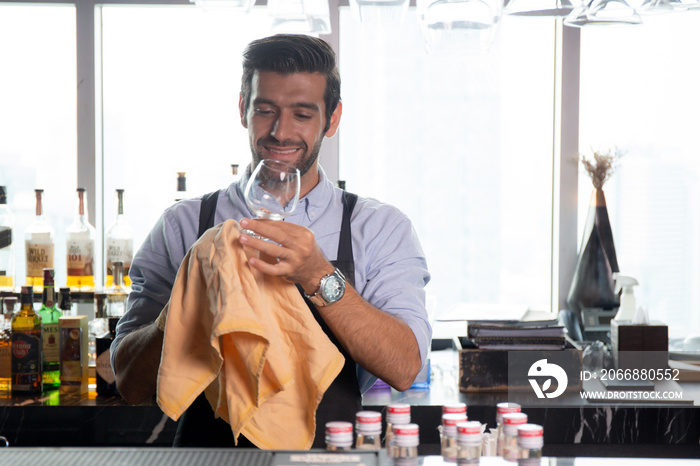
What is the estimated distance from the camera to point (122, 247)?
271 centimetres

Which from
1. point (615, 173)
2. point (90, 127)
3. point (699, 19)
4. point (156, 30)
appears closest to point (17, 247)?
point (90, 127)

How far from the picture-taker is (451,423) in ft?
3.93

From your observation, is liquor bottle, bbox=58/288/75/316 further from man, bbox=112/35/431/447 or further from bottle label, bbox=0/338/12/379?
man, bbox=112/35/431/447

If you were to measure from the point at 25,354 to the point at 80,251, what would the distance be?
0.43 meters

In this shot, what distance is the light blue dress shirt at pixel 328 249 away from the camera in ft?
5.64

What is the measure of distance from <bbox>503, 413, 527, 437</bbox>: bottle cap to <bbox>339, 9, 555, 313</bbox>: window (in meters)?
1.86

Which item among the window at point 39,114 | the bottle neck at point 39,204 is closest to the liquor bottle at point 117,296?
the bottle neck at point 39,204

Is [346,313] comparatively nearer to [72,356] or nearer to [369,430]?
[369,430]

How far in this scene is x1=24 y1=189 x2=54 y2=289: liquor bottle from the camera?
2.68 meters

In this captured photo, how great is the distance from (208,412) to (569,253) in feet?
6.14

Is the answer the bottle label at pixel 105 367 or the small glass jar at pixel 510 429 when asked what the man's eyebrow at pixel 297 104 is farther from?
the bottle label at pixel 105 367

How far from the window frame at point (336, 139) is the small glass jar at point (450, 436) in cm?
194

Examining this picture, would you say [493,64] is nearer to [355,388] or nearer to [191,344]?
[355,388]

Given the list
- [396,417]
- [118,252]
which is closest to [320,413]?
[396,417]
